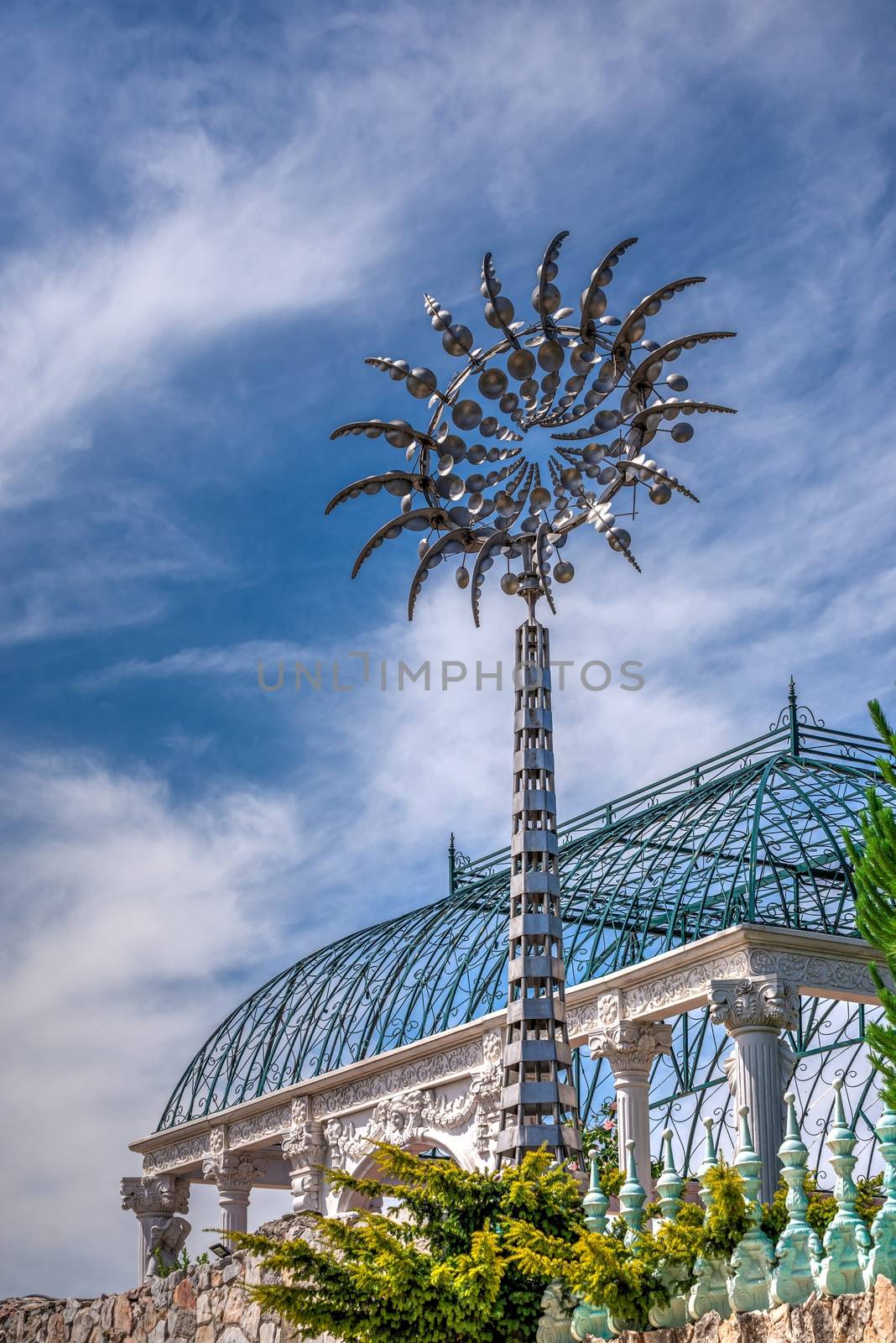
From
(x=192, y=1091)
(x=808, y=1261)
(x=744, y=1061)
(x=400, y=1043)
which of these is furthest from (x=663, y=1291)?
(x=192, y=1091)

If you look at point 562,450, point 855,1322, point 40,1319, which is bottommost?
point 855,1322

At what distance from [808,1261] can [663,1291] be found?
159 cm

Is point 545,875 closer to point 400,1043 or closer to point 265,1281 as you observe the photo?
point 265,1281

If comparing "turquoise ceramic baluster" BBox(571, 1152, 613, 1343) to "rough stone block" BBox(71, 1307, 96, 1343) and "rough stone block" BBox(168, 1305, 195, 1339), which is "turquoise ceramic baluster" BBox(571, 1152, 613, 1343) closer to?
"rough stone block" BBox(168, 1305, 195, 1339)

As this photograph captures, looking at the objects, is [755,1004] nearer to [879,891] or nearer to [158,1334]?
[158,1334]

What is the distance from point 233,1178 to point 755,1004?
14.6 meters

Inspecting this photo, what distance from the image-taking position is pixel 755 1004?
1903cm

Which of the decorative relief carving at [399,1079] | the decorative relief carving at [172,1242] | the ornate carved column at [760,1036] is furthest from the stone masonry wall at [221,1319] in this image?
the decorative relief carving at [399,1079]

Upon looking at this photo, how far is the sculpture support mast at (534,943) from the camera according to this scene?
1320 cm

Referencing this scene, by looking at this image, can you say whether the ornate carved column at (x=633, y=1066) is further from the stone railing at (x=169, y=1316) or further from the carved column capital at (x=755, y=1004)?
the stone railing at (x=169, y=1316)

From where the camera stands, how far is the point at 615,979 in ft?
69.2

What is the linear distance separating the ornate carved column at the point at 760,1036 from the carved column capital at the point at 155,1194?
1640cm

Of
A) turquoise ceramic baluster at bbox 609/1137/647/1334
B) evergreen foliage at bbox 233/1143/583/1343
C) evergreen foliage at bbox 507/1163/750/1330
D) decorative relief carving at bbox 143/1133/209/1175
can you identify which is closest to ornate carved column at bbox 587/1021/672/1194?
evergreen foliage at bbox 233/1143/583/1343

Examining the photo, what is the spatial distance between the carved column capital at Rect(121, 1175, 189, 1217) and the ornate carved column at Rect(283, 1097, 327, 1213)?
17.8 ft
